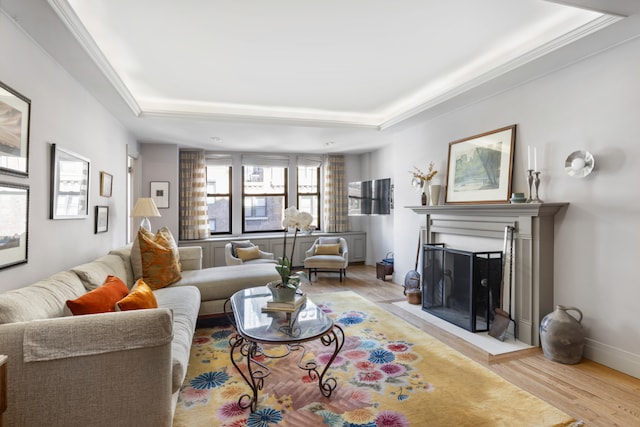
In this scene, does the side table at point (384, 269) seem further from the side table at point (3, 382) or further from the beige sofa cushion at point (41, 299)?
the side table at point (3, 382)

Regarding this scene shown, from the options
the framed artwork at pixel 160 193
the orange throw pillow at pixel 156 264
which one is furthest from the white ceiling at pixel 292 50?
the orange throw pillow at pixel 156 264

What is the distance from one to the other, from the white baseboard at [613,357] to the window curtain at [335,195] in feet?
15.6

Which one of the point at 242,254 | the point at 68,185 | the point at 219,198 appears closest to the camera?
the point at 68,185

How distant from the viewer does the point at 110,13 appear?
91.1 inches

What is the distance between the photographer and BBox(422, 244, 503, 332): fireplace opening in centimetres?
325

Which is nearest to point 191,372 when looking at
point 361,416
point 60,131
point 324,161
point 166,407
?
point 166,407

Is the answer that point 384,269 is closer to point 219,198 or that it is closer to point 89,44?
point 219,198

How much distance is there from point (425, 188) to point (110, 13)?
3738mm

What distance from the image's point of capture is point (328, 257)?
567 centimetres

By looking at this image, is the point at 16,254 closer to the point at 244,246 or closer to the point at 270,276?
the point at 270,276

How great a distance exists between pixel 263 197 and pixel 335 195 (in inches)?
59.7

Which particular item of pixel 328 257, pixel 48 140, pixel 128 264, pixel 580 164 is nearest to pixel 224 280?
pixel 128 264

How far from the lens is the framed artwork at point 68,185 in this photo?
8.21 ft

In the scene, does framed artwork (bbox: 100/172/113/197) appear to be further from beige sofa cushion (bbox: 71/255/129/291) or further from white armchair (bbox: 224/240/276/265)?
white armchair (bbox: 224/240/276/265)
